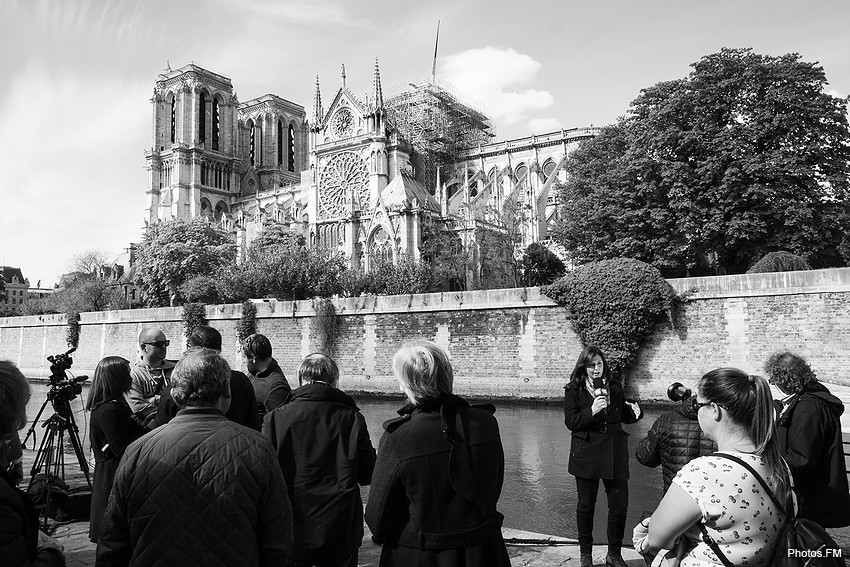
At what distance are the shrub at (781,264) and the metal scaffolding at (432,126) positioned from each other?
36.1m

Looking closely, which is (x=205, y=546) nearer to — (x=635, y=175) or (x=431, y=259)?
(x=635, y=175)

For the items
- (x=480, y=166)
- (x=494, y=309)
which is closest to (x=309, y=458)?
(x=494, y=309)

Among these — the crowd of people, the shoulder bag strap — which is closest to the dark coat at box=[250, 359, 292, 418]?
the crowd of people

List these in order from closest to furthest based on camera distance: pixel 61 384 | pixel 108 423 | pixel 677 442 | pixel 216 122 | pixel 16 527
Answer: pixel 16 527, pixel 677 442, pixel 108 423, pixel 61 384, pixel 216 122

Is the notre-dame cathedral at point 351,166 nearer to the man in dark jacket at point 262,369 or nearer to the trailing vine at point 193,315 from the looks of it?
the trailing vine at point 193,315

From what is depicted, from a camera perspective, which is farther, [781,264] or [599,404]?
[781,264]

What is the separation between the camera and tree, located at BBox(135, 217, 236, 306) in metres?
45.0

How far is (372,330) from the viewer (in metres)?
25.7

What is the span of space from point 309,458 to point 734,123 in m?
23.5

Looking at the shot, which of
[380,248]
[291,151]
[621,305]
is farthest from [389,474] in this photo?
[291,151]

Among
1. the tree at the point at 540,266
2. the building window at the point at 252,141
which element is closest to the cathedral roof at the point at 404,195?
the tree at the point at 540,266

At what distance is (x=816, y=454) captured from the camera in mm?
3887

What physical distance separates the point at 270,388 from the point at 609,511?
8.79 ft

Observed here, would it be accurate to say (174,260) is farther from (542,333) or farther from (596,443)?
(596,443)
